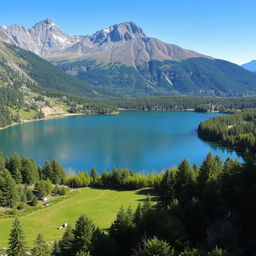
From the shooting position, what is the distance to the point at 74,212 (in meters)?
66.1

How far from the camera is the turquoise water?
11550 cm

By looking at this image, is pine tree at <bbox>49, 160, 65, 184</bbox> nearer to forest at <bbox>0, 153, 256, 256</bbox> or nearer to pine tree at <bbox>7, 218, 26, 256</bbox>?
forest at <bbox>0, 153, 256, 256</bbox>

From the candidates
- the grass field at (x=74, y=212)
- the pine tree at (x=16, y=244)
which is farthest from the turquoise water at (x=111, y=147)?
the pine tree at (x=16, y=244)

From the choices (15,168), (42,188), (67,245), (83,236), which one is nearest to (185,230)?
(83,236)

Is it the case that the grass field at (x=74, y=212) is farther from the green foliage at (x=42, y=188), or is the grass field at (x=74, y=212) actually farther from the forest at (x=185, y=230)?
the forest at (x=185, y=230)

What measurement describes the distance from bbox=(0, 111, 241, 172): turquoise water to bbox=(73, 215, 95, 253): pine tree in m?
71.5

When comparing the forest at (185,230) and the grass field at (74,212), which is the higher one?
the forest at (185,230)

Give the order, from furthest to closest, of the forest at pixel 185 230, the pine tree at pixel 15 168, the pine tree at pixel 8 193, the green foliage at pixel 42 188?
the pine tree at pixel 15 168
the green foliage at pixel 42 188
the pine tree at pixel 8 193
the forest at pixel 185 230

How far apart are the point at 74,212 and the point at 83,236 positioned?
34.1m

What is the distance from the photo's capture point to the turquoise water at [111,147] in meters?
116

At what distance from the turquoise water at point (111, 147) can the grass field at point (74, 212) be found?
2800 cm

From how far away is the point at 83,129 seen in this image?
19850 centimetres

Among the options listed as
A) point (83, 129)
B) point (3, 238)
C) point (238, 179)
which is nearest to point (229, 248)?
point (238, 179)

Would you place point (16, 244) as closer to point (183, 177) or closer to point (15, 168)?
point (183, 177)
